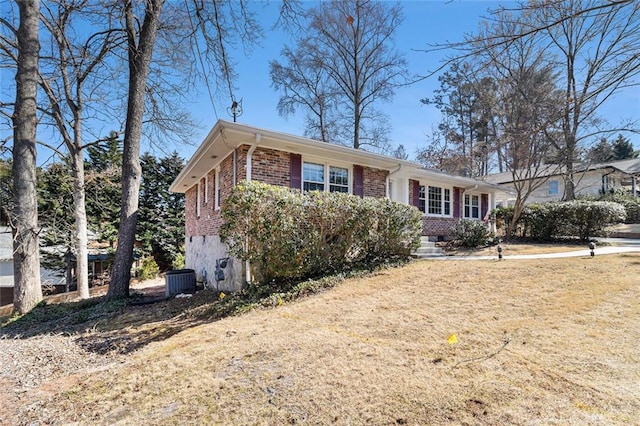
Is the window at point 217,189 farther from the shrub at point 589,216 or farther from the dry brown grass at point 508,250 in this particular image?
the shrub at point 589,216

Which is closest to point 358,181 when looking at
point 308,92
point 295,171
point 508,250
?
point 295,171

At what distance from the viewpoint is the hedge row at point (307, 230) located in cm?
625

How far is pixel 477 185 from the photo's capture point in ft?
50.5

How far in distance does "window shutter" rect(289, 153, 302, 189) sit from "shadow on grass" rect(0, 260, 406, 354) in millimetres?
2899

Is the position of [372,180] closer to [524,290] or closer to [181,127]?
[524,290]

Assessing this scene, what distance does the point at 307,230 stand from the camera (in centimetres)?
701

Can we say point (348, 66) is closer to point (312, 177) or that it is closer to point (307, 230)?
point (312, 177)

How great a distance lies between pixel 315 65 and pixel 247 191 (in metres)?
18.7

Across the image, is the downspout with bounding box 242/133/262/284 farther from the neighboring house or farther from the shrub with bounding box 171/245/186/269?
the neighboring house

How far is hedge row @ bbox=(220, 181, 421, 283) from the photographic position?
625 centimetres

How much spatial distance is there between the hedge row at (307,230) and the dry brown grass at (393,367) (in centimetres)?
129

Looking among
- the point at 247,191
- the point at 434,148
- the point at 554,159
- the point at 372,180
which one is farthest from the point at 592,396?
the point at 434,148

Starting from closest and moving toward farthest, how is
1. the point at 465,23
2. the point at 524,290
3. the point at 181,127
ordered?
the point at 465,23
the point at 524,290
the point at 181,127

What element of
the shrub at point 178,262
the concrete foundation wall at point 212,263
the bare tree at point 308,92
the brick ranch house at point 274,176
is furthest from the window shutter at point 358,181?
the bare tree at point 308,92
